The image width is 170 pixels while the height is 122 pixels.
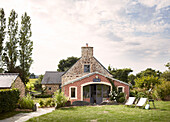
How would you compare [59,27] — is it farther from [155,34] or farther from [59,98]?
[155,34]

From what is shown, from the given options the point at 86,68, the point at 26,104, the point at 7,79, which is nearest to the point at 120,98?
the point at 86,68

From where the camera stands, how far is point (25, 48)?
33.7m

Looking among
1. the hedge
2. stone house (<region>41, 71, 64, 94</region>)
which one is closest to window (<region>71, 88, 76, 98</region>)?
the hedge

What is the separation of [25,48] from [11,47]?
255cm

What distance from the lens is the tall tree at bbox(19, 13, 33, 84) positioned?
108 feet

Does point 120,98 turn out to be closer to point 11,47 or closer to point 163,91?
point 163,91

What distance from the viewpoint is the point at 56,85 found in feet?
123

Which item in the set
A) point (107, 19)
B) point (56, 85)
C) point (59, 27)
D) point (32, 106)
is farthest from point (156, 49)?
point (56, 85)

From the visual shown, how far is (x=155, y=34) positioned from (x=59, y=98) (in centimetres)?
1162

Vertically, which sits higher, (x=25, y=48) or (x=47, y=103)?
(x=25, y=48)

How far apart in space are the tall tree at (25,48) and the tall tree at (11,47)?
1.08 metres

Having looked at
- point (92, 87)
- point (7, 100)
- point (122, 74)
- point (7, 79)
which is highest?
point (122, 74)

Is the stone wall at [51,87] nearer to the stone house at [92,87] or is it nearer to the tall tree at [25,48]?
the tall tree at [25,48]

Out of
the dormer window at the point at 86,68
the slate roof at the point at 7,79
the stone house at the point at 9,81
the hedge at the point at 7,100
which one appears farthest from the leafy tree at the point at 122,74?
the hedge at the point at 7,100
